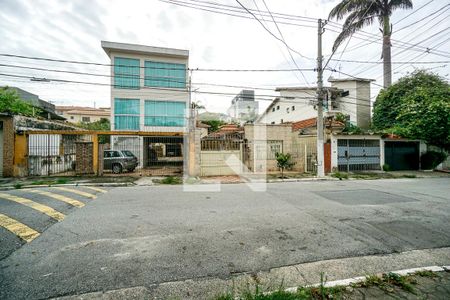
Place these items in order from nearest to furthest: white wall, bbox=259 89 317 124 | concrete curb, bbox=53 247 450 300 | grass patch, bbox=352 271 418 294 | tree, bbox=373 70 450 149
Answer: concrete curb, bbox=53 247 450 300
grass patch, bbox=352 271 418 294
tree, bbox=373 70 450 149
white wall, bbox=259 89 317 124

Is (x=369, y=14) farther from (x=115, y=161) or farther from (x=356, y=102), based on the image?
(x=115, y=161)

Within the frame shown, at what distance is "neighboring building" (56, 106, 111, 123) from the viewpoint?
51031mm

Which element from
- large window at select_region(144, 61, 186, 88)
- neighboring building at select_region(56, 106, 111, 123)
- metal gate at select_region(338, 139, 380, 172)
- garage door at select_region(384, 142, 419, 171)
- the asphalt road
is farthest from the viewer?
neighboring building at select_region(56, 106, 111, 123)

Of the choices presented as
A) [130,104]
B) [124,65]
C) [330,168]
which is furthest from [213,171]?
[124,65]

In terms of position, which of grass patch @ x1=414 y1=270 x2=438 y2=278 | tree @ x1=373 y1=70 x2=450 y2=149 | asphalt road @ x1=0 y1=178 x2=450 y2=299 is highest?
tree @ x1=373 y1=70 x2=450 y2=149

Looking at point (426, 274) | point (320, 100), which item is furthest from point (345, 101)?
point (426, 274)

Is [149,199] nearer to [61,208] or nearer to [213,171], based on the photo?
[61,208]

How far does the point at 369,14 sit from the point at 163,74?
68.7 ft

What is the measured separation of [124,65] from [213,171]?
1472cm

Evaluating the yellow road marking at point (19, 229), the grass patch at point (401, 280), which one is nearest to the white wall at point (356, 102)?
the grass patch at point (401, 280)

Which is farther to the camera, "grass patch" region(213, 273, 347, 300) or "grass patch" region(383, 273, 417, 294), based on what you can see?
"grass patch" region(383, 273, 417, 294)

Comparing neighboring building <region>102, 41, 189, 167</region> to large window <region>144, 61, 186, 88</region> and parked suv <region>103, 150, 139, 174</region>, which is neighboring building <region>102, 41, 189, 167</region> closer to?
large window <region>144, 61, 186, 88</region>

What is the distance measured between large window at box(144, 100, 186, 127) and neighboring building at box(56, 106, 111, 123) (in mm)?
36376

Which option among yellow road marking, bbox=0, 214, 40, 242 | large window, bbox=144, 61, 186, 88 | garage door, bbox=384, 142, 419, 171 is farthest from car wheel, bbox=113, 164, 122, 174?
garage door, bbox=384, 142, 419, 171
